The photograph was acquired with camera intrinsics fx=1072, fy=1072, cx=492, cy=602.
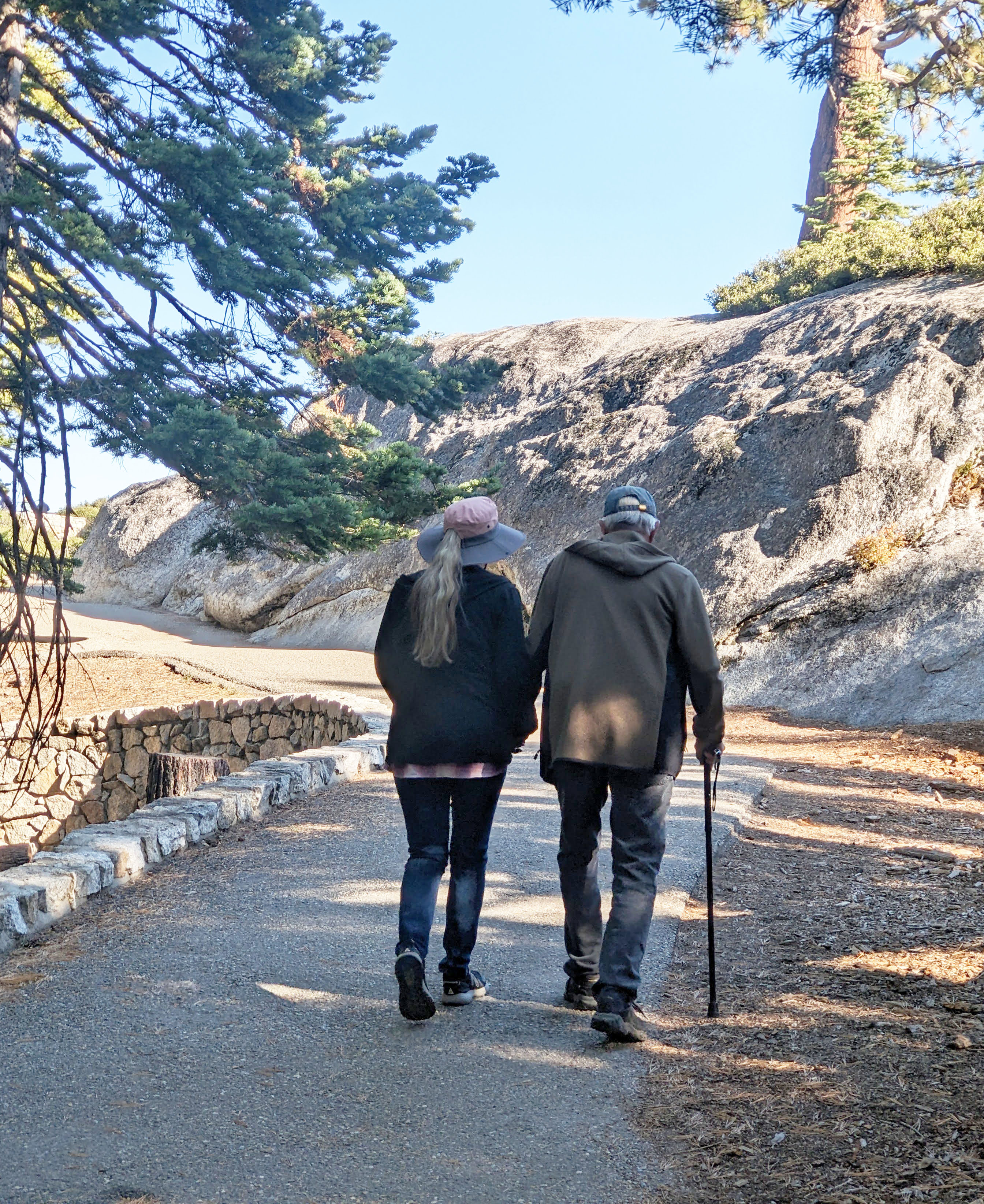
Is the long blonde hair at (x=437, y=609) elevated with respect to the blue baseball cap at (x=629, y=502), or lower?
lower

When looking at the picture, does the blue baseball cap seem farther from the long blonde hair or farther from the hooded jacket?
the long blonde hair

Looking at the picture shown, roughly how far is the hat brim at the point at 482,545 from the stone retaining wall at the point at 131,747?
746cm

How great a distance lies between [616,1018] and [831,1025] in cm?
85

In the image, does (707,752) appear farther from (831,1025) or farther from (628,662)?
(831,1025)

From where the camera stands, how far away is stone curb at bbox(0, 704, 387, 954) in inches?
187

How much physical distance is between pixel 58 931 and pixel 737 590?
11.4 meters

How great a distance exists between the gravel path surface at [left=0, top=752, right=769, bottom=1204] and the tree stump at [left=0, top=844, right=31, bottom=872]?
221 cm

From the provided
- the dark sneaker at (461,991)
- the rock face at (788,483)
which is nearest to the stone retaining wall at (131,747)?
the rock face at (788,483)

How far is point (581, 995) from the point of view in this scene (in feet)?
12.7

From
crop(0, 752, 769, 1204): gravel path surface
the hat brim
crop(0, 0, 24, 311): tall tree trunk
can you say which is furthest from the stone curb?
crop(0, 0, 24, 311): tall tree trunk

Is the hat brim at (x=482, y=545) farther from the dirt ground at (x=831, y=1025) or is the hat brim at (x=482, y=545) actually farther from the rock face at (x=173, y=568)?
the rock face at (x=173, y=568)

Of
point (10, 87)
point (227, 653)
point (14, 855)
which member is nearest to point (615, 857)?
point (14, 855)

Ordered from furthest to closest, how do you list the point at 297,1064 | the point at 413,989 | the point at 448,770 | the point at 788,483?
the point at 788,483, the point at 448,770, the point at 413,989, the point at 297,1064

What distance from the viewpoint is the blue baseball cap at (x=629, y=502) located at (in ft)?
12.9
